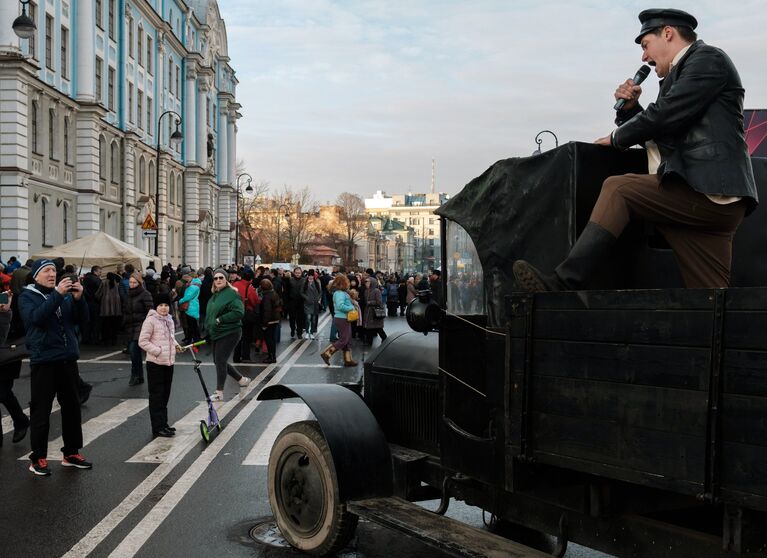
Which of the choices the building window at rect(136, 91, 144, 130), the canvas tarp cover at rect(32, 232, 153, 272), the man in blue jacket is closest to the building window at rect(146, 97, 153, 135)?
the building window at rect(136, 91, 144, 130)

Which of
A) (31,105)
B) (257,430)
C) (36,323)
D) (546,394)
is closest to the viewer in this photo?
(546,394)

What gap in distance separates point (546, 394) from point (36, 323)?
19.4 feet

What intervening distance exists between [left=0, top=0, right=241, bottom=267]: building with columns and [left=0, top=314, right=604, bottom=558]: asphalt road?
2247cm

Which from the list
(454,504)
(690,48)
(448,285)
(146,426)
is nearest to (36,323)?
(146,426)

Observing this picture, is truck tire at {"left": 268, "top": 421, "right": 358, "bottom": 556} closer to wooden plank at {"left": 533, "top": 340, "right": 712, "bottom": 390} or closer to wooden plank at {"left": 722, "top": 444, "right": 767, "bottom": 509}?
wooden plank at {"left": 533, "top": 340, "right": 712, "bottom": 390}

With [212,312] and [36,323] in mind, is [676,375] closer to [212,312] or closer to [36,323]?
[36,323]

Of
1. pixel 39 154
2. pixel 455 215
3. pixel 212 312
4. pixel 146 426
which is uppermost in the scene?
pixel 39 154

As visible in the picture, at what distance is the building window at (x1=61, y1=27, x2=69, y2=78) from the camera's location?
1455 inches

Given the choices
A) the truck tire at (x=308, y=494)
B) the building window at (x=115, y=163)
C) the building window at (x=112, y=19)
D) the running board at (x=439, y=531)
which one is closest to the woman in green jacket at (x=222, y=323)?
the truck tire at (x=308, y=494)

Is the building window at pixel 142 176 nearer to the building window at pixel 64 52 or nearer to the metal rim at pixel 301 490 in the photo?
the building window at pixel 64 52

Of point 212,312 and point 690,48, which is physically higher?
point 690,48

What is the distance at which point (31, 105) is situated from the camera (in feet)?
110

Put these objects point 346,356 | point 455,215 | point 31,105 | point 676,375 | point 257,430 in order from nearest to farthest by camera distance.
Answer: point 676,375 < point 455,215 < point 257,430 < point 346,356 < point 31,105

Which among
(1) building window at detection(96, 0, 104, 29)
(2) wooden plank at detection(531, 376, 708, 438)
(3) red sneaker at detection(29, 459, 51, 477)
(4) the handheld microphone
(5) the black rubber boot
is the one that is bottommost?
(3) red sneaker at detection(29, 459, 51, 477)
